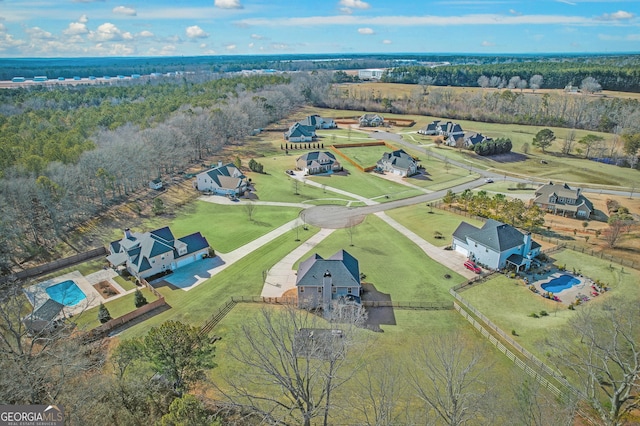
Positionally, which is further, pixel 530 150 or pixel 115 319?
pixel 530 150

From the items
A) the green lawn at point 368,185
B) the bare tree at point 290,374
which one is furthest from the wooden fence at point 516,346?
the green lawn at point 368,185

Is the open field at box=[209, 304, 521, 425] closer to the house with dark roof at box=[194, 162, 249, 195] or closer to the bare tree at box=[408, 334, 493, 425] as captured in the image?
the bare tree at box=[408, 334, 493, 425]

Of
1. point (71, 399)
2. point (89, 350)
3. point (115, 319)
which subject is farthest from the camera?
point (115, 319)

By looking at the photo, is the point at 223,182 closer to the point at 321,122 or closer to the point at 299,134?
the point at 299,134

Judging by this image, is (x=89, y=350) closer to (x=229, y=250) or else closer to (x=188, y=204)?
(x=229, y=250)

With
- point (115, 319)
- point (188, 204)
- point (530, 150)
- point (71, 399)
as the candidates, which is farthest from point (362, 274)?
point (530, 150)

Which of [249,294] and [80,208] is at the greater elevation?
[80,208]
